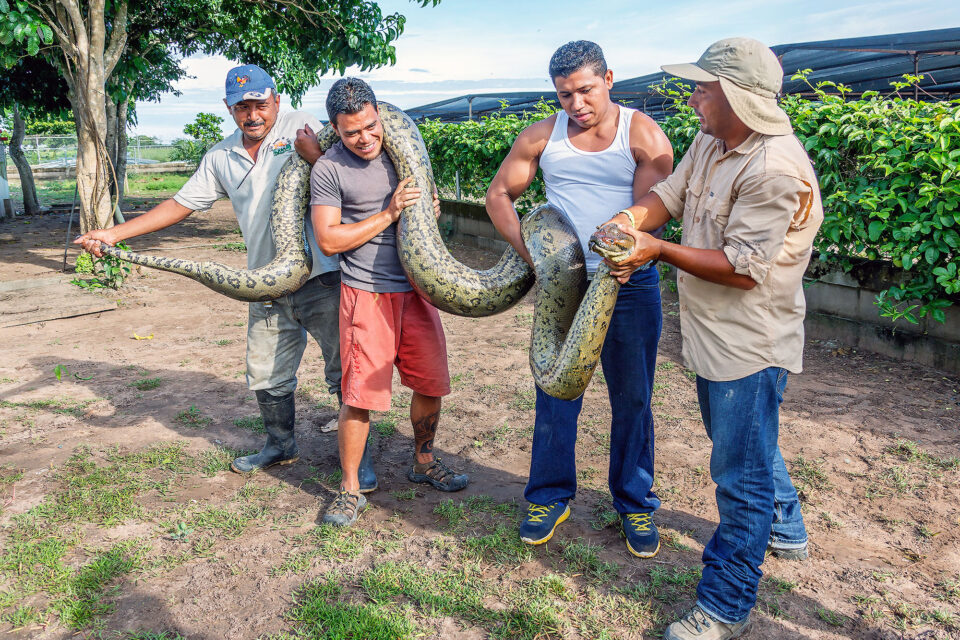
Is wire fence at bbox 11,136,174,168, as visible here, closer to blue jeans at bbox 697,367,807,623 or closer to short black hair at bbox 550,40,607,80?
short black hair at bbox 550,40,607,80

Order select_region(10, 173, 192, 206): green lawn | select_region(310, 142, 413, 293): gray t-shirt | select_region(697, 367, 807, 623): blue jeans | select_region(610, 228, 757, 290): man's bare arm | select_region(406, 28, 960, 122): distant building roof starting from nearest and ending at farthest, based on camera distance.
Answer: select_region(610, 228, 757, 290): man's bare arm < select_region(697, 367, 807, 623): blue jeans < select_region(310, 142, 413, 293): gray t-shirt < select_region(406, 28, 960, 122): distant building roof < select_region(10, 173, 192, 206): green lawn

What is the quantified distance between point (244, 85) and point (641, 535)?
3.15 m

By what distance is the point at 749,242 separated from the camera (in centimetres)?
230

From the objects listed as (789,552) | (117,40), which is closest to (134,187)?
(117,40)

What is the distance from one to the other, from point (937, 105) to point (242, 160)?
491 centimetres

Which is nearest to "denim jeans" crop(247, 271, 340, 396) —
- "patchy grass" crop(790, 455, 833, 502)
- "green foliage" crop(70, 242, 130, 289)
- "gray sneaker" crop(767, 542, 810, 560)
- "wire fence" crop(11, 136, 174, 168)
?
"gray sneaker" crop(767, 542, 810, 560)

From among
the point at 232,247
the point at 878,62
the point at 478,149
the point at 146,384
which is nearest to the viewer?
the point at 146,384

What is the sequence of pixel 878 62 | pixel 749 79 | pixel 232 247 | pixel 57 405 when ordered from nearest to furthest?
pixel 749 79, pixel 57 405, pixel 878 62, pixel 232 247

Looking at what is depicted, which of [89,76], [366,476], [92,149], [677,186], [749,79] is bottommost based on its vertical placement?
[366,476]

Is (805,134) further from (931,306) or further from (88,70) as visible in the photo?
(88,70)

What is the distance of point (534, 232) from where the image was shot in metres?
3.13

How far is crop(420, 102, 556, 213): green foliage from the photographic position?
9.59 metres

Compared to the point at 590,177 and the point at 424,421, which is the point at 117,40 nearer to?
the point at 424,421

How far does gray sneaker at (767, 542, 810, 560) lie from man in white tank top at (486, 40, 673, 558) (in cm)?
53
